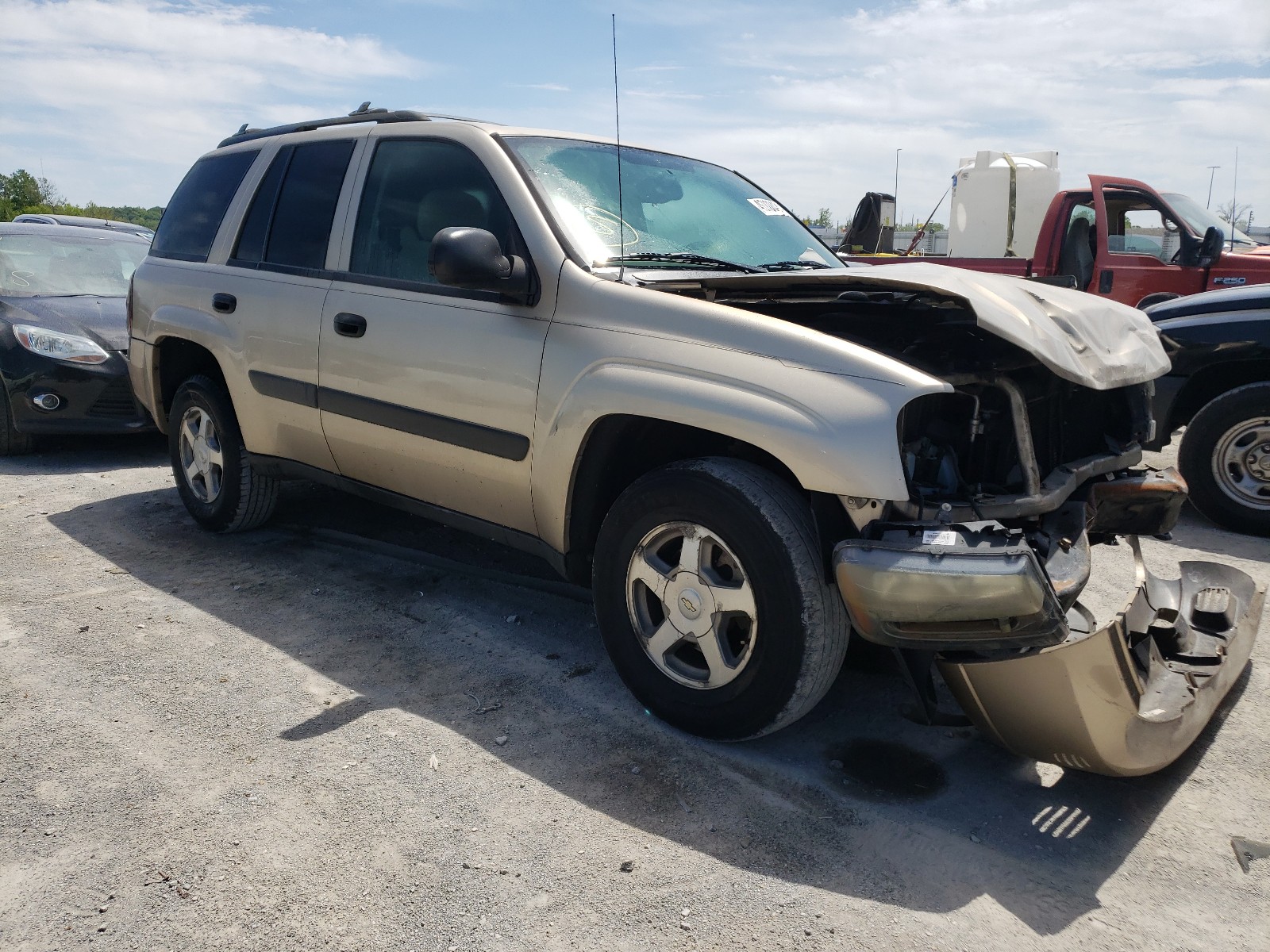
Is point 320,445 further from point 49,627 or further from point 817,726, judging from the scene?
point 817,726

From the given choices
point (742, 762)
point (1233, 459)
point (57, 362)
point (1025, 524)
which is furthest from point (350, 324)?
point (1233, 459)

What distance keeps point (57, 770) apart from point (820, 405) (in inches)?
93.6

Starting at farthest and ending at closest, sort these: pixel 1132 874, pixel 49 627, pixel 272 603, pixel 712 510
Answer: pixel 272 603 → pixel 49 627 → pixel 712 510 → pixel 1132 874

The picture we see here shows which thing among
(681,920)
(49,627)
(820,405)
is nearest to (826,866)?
(681,920)

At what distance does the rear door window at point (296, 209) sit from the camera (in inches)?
161

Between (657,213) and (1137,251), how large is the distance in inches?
256

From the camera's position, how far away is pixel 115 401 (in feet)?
22.0

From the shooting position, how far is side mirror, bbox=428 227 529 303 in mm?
3020

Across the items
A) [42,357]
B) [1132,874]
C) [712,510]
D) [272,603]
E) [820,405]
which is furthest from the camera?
[42,357]

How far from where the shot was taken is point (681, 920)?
2.21m

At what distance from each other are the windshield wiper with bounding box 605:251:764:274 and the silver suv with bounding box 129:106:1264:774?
0.03 meters

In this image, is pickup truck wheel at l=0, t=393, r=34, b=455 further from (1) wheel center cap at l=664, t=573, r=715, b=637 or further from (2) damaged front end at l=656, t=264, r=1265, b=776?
(1) wheel center cap at l=664, t=573, r=715, b=637

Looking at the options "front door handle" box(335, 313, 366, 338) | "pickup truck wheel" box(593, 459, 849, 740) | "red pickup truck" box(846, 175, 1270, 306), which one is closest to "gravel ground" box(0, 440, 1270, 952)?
"pickup truck wheel" box(593, 459, 849, 740)

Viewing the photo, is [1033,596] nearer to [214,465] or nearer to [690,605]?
[690,605]
